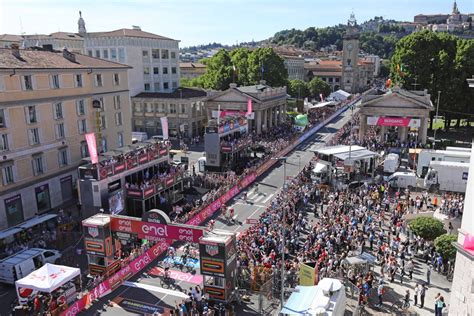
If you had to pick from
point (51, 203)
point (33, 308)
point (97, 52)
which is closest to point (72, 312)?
point (33, 308)

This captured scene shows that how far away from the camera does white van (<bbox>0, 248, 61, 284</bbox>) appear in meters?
24.2

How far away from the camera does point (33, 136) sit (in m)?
35.8

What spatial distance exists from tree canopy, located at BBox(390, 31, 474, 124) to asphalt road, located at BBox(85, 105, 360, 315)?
22.2 metres

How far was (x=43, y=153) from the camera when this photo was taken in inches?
1441

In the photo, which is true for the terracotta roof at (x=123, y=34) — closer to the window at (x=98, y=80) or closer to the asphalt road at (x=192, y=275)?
the asphalt road at (x=192, y=275)

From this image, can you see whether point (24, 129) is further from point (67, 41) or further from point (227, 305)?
point (67, 41)

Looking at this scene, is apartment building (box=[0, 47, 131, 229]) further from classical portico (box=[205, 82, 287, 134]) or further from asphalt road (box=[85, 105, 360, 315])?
classical portico (box=[205, 82, 287, 134])

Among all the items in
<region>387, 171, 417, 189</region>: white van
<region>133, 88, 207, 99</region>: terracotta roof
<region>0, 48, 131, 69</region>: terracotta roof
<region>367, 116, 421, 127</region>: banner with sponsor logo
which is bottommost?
<region>387, 171, 417, 189</region>: white van

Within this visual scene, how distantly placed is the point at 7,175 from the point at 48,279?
15.2 m

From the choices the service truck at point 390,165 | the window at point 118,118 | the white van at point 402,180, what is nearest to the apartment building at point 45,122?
the window at point 118,118

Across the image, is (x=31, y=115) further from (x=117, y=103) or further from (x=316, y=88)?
(x=316, y=88)

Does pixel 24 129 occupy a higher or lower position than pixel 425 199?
higher

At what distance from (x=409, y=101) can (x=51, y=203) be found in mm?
43401

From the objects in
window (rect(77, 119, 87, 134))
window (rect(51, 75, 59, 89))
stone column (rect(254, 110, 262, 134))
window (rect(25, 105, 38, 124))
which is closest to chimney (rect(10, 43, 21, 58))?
window (rect(51, 75, 59, 89))
